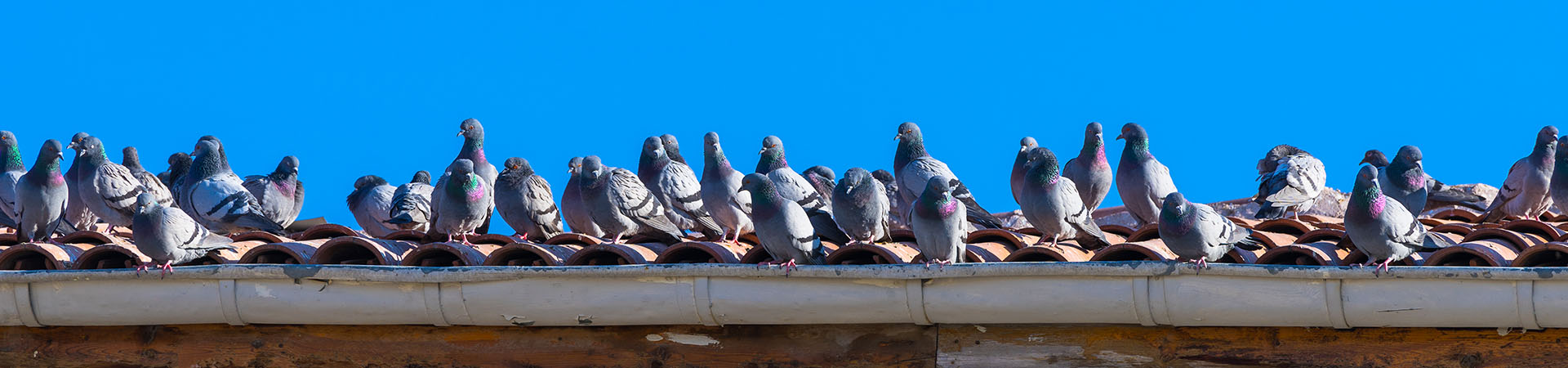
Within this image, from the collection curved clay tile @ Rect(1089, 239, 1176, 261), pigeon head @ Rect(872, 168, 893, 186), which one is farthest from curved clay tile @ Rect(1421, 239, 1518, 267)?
pigeon head @ Rect(872, 168, 893, 186)

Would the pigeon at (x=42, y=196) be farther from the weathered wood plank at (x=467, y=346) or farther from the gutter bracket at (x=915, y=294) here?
the gutter bracket at (x=915, y=294)

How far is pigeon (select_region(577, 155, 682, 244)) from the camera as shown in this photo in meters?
8.96

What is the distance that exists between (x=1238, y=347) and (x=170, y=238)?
13.8 ft

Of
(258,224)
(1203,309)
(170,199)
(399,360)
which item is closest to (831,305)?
(1203,309)

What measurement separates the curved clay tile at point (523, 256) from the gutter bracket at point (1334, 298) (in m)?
2.71

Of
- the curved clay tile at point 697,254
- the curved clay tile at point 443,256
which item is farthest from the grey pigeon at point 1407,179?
the curved clay tile at point 443,256

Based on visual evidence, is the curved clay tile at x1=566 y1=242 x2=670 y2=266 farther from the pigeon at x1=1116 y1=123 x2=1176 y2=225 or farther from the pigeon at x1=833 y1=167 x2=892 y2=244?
the pigeon at x1=1116 y1=123 x2=1176 y2=225

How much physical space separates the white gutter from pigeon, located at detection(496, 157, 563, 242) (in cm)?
298

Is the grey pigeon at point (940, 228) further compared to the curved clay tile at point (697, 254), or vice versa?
the grey pigeon at point (940, 228)

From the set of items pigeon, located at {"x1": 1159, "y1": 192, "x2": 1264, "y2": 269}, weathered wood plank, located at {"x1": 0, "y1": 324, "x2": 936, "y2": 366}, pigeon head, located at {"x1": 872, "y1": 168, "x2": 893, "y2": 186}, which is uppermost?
pigeon head, located at {"x1": 872, "y1": 168, "x2": 893, "y2": 186}

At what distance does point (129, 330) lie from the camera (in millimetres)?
6957

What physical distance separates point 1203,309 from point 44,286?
4372 millimetres

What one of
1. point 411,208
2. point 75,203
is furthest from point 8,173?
point 411,208

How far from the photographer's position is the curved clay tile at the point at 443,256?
662 cm
